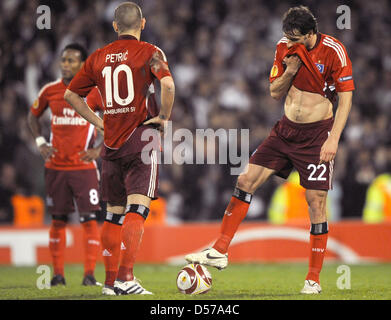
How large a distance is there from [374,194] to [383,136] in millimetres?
2055

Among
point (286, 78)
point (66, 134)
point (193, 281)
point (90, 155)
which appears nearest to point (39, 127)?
point (66, 134)

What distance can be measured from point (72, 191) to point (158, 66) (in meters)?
2.26

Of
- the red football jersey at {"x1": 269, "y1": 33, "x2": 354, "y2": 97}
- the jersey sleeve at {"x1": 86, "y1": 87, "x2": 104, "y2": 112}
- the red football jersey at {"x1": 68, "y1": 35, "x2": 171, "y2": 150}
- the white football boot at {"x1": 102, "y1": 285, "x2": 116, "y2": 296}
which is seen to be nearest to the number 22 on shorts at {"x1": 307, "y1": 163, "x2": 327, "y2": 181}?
the red football jersey at {"x1": 269, "y1": 33, "x2": 354, "y2": 97}

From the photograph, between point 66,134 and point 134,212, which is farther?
point 66,134

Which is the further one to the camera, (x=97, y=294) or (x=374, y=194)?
(x=374, y=194)

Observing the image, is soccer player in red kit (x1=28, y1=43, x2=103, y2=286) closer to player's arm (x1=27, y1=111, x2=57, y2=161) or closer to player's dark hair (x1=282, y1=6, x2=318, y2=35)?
player's arm (x1=27, y1=111, x2=57, y2=161)

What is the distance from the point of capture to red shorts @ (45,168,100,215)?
7.34 m

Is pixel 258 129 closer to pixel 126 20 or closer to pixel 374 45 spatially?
pixel 374 45

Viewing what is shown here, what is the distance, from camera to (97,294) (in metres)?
5.97

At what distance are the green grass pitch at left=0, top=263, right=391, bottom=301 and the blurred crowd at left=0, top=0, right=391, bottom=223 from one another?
1.89 metres

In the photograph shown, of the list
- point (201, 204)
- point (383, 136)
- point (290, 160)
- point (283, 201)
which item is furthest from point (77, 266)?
point (383, 136)

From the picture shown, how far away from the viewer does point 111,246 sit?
604cm

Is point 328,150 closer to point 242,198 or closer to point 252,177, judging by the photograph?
point 252,177
